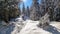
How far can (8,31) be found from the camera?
2221 millimetres

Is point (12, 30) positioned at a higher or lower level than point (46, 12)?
lower

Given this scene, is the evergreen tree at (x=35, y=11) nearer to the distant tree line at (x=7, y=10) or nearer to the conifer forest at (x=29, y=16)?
the conifer forest at (x=29, y=16)

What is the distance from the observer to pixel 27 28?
6.86 ft

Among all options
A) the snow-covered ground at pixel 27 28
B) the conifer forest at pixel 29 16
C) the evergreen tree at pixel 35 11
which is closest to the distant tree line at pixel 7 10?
the conifer forest at pixel 29 16

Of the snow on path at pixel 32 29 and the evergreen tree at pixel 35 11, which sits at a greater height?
the evergreen tree at pixel 35 11

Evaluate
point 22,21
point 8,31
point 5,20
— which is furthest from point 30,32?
point 5,20

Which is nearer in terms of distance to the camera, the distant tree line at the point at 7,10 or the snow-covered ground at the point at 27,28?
the snow-covered ground at the point at 27,28

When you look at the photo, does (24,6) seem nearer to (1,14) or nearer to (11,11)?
(11,11)

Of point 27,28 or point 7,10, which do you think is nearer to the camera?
point 27,28

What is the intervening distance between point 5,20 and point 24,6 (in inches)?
18.7

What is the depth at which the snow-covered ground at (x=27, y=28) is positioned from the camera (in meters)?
2.03

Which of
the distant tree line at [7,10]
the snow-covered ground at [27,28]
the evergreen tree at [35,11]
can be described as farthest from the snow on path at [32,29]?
the distant tree line at [7,10]

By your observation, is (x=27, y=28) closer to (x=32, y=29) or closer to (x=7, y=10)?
(x=32, y=29)

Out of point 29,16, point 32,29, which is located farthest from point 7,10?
point 32,29
